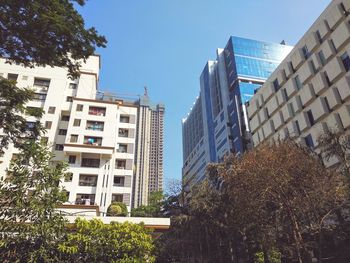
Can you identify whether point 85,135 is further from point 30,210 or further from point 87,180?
point 30,210

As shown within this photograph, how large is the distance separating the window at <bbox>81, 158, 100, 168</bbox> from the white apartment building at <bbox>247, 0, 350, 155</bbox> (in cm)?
2118

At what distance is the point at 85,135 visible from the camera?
37438mm

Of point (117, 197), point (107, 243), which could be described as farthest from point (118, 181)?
point (107, 243)

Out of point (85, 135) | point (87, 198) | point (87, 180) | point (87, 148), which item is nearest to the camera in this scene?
point (87, 198)

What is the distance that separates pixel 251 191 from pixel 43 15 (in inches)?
554

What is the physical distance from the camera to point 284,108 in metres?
40.5

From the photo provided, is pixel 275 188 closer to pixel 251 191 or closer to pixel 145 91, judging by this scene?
pixel 251 191

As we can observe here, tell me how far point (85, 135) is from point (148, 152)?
3259 inches

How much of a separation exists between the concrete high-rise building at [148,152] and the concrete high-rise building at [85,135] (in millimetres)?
70064

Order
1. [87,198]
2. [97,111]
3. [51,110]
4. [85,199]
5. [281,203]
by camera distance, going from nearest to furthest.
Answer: [281,203]
[85,199]
[87,198]
[51,110]
[97,111]

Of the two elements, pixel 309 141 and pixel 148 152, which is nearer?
pixel 309 141

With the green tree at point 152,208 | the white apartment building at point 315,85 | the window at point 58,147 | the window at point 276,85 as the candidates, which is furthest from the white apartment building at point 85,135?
the window at point 276,85

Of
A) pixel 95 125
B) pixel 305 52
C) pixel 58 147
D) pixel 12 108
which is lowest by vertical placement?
pixel 12 108

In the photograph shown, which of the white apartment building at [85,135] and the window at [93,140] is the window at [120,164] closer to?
the white apartment building at [85,135]
